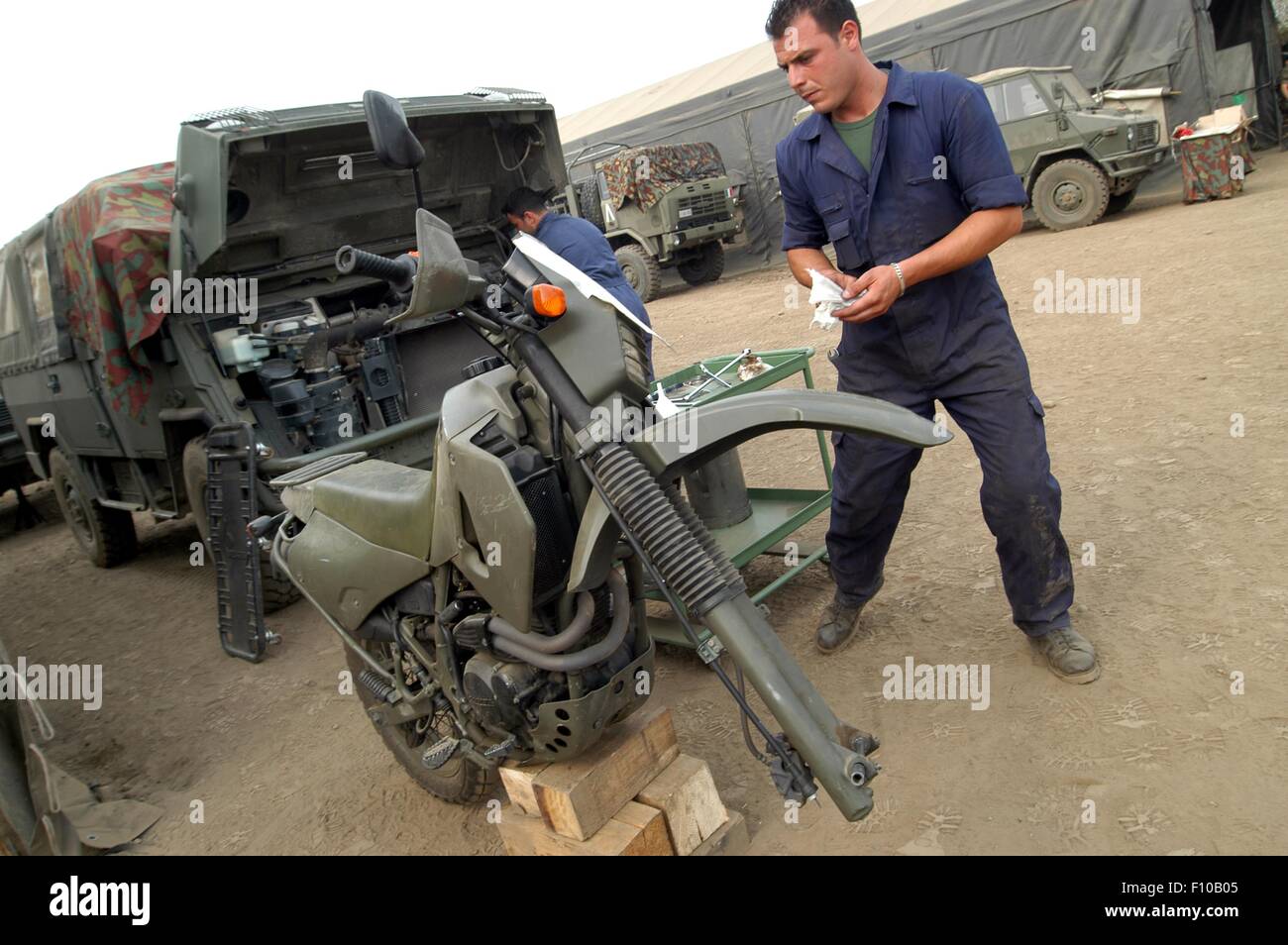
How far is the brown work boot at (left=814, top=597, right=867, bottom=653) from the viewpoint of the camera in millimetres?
3352

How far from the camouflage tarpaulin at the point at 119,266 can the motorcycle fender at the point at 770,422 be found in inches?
159

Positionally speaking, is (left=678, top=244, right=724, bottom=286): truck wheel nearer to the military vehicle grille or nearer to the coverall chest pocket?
the military vehicle grille

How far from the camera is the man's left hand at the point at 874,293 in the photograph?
2561 mm

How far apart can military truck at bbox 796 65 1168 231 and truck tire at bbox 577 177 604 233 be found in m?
6.04

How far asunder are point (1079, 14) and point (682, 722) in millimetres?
13996

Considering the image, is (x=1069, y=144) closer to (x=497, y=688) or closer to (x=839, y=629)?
(x=839, y=629)

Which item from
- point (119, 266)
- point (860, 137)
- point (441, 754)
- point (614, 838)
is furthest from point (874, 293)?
point (119, 266)

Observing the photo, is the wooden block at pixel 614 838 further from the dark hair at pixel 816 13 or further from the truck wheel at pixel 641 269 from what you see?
the truck wheel at pixel 641 269

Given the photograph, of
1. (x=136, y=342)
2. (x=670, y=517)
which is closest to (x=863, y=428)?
(x=670, y=517)

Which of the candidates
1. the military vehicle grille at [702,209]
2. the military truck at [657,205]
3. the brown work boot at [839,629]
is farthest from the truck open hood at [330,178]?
the military vehicle grille at [702,209]

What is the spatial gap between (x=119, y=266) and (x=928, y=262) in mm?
4367

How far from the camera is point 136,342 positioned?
192 inches

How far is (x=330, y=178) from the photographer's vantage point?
198 inches

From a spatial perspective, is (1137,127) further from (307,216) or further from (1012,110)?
(307,216)
